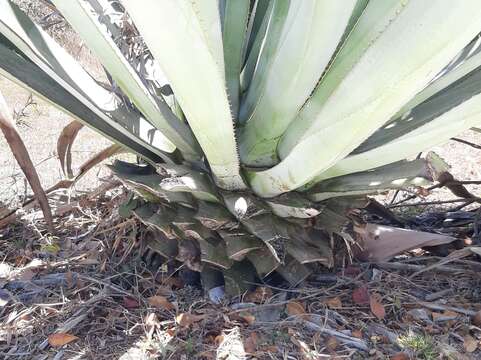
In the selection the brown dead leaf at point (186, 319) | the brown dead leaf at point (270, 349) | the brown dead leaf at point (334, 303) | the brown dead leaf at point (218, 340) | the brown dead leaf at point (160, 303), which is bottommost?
the brown dead leaf at point (334, 303)

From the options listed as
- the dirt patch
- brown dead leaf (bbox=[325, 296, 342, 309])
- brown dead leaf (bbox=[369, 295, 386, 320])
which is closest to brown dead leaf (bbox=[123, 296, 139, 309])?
the dirt patch

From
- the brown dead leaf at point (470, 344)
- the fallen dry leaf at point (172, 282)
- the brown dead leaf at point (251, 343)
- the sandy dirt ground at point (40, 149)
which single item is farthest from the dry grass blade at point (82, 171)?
the brown dead leaf at point (470, 344)

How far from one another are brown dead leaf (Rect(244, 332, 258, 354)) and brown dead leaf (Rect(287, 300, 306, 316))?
4.4 inches

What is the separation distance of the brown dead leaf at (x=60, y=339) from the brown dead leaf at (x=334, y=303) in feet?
1.93

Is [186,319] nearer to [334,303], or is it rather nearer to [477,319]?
[334,303]

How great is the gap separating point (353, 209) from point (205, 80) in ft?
1.78

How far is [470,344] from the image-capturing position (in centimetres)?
130

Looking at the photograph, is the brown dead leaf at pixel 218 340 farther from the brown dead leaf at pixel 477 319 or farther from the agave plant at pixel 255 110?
the brown dead leaf at pixel 477 319

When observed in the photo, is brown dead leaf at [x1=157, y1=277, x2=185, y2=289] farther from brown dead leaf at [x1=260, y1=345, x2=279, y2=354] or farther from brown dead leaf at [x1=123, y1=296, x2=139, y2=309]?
brown dead leaf at [x1=260, y1=345, x2=279, y2=354]

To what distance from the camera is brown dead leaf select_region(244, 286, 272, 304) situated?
1401 mm

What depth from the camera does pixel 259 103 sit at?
1.27 meters

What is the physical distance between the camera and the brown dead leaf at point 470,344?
1288 millimetres

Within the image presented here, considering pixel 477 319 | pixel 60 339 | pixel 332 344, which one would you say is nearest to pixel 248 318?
pixel 332 344

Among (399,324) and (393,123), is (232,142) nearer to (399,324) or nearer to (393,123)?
(393,123)
